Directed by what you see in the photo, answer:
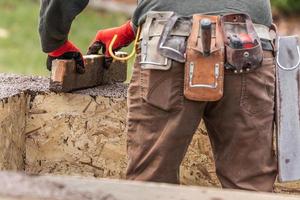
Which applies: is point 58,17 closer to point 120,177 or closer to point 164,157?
point 164,157

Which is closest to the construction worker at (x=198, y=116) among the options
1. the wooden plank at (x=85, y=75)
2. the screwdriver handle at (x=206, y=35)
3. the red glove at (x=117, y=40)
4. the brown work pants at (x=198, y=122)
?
the brown work pants at (x=198, y=122)

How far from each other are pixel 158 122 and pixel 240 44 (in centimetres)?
45

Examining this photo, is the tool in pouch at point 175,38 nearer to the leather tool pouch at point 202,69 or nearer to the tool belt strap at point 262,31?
the leather tool pouch at point 202,69

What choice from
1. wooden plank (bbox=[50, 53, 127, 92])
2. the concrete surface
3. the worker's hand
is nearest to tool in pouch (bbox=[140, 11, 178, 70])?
the worker's hand

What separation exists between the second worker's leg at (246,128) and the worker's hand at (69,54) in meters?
0.91

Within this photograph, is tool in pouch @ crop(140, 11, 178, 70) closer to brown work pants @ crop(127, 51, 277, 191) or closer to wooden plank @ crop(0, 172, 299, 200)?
brown work pants @ crop(127, 51, 277, 191)

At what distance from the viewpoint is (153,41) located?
3.33 m

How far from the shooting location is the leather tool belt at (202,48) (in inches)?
129

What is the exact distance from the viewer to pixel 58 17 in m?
3.56

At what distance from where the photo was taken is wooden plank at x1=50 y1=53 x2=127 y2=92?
4180mm

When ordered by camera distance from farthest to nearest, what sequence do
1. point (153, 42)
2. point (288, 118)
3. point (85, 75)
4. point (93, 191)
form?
point (85, 75), point (288, 118), point (153, 42), point (93, 191)

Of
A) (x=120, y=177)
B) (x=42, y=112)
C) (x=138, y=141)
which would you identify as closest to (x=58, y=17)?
(x=138, y=141)

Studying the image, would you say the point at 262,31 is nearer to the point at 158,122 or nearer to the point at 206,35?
the point at 206,35

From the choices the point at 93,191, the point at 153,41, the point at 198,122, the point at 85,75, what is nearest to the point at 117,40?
the point at 85,75
